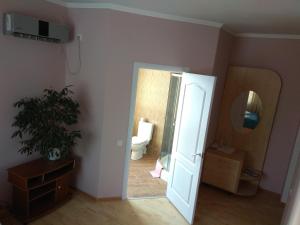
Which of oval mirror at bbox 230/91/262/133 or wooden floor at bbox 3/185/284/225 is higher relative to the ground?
oval mirror at bbox 230/91/262/133

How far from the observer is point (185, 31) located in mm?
3266

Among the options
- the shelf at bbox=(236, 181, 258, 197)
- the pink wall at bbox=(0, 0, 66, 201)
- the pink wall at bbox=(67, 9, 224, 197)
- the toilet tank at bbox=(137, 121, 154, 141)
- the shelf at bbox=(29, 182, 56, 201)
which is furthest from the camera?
the toilet tank at bbox=(137, 121, 154, 141)

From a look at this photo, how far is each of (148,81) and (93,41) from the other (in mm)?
2265

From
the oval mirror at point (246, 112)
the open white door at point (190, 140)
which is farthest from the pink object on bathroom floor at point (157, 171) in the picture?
the oval mirror at point (246, 112)

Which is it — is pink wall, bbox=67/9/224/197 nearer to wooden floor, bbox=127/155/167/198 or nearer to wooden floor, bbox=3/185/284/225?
wooden floor, bbox=3/185/284/225

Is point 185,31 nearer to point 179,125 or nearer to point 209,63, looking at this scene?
point 209,63

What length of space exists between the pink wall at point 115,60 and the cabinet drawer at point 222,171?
1.42 metres

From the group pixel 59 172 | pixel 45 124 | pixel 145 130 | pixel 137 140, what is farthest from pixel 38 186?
pixel 145 130

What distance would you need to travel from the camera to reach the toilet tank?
5141 mm

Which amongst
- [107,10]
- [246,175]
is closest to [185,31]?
[107,10]

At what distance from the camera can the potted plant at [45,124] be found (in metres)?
2.79

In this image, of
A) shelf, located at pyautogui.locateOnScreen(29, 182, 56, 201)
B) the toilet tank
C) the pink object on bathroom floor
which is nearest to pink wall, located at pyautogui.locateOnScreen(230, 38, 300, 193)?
the pink object on bathroom floor

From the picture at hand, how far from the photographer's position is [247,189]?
4.07 metres

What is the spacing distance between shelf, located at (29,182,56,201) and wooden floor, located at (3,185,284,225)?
0.30 m
